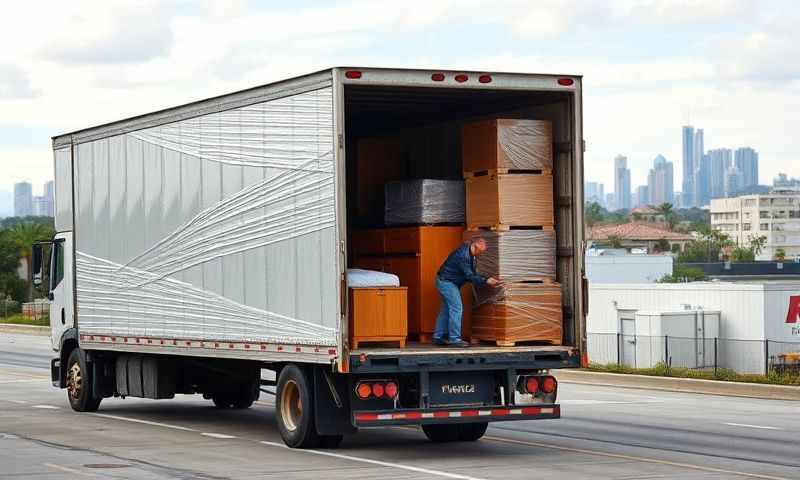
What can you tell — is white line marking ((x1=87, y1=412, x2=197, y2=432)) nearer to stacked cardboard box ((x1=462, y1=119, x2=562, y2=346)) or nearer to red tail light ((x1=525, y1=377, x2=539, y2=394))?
stacked cardboard box ((x1=462, y1=119, x2=562, y2=346))

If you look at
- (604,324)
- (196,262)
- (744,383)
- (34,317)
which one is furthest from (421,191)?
(34,317)

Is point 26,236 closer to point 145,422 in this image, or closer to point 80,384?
point 80,384

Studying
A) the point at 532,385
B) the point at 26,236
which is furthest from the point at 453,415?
the point at 26,236

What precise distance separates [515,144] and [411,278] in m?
2.01

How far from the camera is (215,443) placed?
17.0 m

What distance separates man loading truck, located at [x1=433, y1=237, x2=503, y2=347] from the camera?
16.0 meters

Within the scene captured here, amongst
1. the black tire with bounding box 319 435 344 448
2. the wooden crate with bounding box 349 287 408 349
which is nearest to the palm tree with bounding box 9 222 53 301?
the black tire with bounding box 319 435 344 448

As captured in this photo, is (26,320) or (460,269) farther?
(26,320)

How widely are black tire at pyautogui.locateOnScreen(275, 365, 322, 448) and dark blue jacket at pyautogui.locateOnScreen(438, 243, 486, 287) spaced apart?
6.39 ft

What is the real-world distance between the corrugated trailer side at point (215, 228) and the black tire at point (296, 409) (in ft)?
0.87

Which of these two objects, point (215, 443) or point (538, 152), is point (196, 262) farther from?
point (538, 152)

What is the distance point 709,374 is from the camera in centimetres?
3005

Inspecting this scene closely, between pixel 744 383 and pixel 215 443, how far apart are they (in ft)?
45.7

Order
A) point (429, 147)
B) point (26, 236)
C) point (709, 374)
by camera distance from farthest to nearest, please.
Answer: point (26, 236), point (709, 374), point (429, 147)
